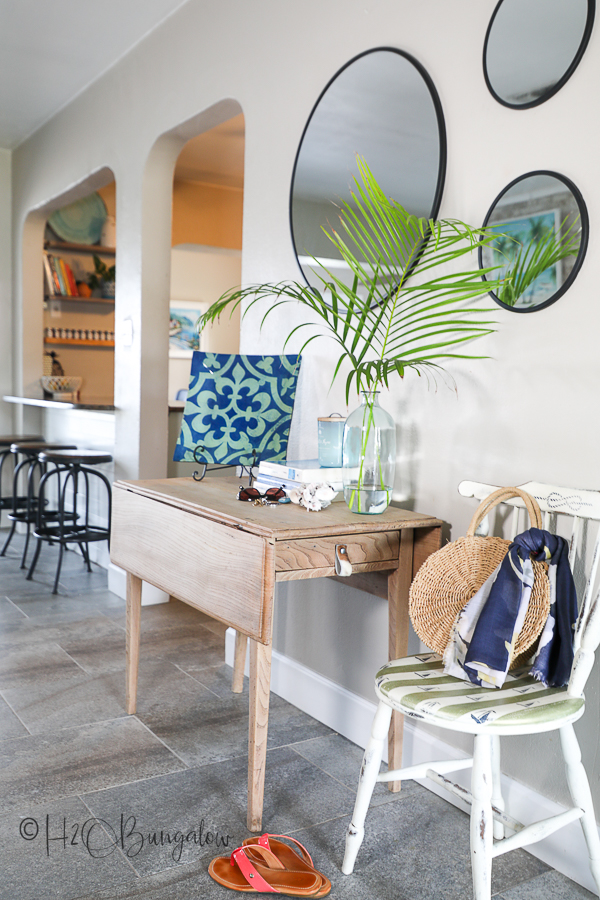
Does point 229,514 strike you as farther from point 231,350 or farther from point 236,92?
point 231,350

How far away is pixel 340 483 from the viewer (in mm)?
2025

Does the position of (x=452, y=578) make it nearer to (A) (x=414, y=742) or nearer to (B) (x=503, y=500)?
(B) (x=503, y=500)

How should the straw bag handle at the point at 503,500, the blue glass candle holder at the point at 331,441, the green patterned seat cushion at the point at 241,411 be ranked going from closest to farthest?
the straw bag handle at the point at 503,500, the blue glass candle holder at the point at 331,441, the green patterned seat cushion at the point at 241,411

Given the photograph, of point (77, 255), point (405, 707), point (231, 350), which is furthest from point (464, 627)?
point (231, 350)

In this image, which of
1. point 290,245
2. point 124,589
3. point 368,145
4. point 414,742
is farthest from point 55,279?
point 414,742

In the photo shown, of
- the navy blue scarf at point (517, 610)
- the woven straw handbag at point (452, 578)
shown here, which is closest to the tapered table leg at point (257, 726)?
the woven straw handbag at point (452, 578)

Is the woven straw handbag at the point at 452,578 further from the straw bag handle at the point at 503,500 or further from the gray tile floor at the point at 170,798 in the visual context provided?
the gray tile floor at the point at 170,798

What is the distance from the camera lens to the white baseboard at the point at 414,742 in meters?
1.58

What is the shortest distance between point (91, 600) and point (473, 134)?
266cm

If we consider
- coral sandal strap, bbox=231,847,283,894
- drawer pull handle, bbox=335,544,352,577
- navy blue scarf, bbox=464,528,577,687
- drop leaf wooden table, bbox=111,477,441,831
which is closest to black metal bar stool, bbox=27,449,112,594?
drop leaf wooden table, bbox=111,477,441,831

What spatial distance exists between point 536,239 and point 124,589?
2652 millimetres

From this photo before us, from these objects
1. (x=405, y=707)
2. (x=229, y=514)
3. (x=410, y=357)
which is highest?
(x=410, y=357)

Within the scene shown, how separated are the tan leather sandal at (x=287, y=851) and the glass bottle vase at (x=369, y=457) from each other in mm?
752

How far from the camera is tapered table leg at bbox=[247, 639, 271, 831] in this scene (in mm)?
1646
